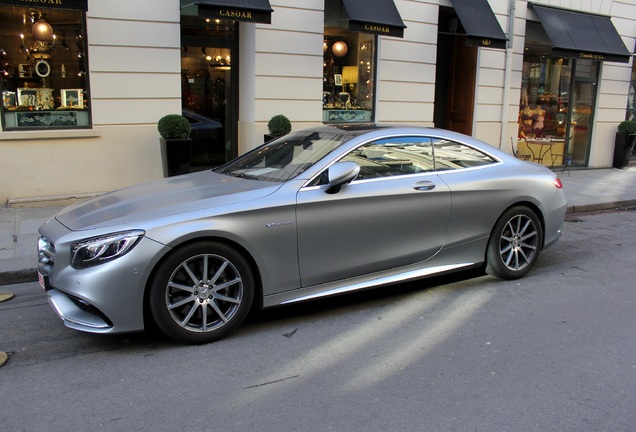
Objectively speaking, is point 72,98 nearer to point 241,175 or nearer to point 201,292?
point 241,175

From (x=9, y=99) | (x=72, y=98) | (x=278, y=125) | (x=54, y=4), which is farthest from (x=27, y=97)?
(x=278, y=125)

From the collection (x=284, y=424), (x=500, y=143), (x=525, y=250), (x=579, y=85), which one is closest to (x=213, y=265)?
(x=284, y=424)

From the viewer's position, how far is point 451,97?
1428 centimetres

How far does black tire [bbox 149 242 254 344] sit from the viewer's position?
3.96 meters

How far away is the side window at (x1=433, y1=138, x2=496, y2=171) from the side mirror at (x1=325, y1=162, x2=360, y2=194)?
1.13 meters

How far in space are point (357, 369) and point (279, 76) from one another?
24.6ft

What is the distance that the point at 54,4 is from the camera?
758 centimetres

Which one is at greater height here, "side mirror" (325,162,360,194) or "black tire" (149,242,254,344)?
"side mirror" (325,162,360,194)

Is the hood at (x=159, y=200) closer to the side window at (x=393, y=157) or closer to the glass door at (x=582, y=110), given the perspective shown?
the side window at (x=393, y=157)

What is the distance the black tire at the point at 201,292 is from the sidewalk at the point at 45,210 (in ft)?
8.48

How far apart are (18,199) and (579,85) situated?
1390 cm

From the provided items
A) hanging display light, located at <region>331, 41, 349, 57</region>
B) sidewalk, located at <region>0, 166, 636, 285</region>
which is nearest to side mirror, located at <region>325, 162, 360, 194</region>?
sidewalk, located at <region>0, 166, 636, 285</region>

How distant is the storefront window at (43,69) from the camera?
8477 millimetres

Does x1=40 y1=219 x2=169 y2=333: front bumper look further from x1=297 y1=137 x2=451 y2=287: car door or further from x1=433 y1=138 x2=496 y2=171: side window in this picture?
x1=433 y1=138 x2=496 y2=171: side window
